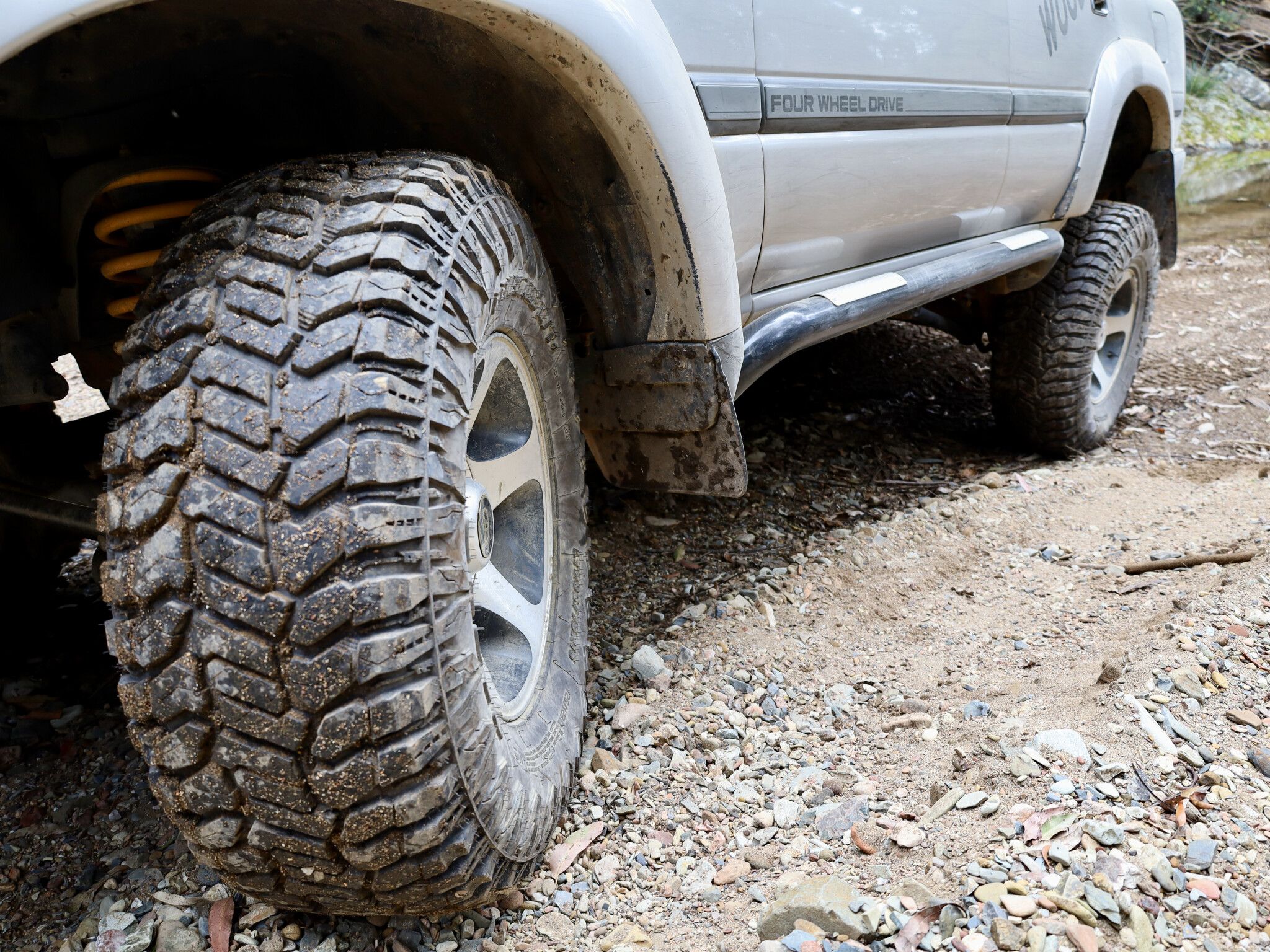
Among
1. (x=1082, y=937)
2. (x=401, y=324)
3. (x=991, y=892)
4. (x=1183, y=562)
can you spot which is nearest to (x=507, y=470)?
(x=401, y=324)

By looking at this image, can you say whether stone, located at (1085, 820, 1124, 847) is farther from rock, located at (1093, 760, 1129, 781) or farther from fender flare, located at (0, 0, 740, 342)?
fender flare, located at (0, 0, 740, 342)

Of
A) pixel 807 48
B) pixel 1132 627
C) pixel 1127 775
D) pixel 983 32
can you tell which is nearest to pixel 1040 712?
pixel 1127 775

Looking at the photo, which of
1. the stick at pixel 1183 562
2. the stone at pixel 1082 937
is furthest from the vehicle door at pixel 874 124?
the stone at pixel 1082 937

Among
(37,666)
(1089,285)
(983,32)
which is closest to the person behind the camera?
(37,666)

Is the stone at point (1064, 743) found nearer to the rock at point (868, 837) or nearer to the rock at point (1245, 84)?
the rock at point (868, 837)

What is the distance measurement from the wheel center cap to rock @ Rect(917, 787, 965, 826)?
2.63 ft

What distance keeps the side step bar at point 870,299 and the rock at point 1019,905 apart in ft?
3.37

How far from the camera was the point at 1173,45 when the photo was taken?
12.8 feet

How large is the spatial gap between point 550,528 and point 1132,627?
1.30 meters

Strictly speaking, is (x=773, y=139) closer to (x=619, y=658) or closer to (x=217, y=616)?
(x=619, y=658)

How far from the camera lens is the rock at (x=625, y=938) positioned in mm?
1363

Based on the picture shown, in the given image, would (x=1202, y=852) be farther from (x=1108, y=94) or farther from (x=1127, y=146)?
(x=1127, y=146)

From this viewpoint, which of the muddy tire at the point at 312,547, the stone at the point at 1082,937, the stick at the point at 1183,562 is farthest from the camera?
the stick at the point at 1183,562

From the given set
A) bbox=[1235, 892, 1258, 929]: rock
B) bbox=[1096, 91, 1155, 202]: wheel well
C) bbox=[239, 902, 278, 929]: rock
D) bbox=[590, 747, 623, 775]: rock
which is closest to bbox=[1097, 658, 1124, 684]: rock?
bbox=[1235, 892, 1258, 929]: rock
